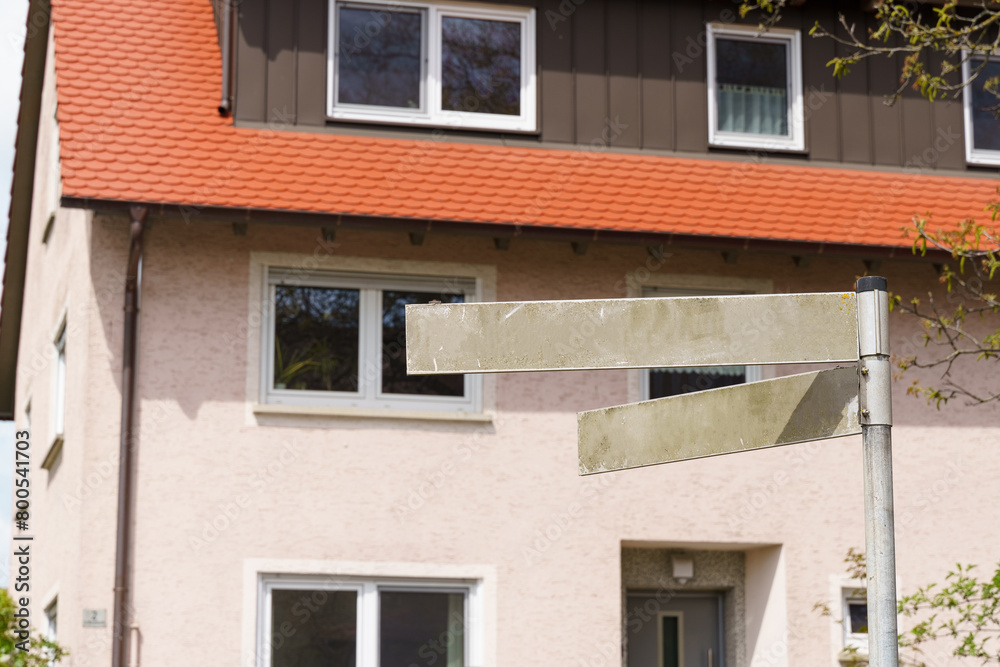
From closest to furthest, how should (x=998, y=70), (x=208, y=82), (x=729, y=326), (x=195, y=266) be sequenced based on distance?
(x=729, y=326)
(x=195, y=266)
(x=208, y=82)
(x=998, y=70)

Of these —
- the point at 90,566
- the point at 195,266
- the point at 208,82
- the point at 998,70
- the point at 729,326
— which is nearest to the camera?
the point at 729,326

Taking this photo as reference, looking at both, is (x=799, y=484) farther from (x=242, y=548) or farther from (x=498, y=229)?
(x=242, y=548)

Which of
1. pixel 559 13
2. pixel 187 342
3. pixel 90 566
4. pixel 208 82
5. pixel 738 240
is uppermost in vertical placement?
pixel 559 13

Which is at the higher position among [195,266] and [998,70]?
[998,70]

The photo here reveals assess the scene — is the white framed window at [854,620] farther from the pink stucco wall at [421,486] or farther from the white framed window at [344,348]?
the white framed window at [344,348]

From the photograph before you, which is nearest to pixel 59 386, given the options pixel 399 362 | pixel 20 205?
pixel 399 362

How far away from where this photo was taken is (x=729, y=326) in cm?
365

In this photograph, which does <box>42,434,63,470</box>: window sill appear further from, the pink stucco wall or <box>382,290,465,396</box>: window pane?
<box>382,290,465,396</box>: window pane

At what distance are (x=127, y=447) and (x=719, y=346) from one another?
7.41 m

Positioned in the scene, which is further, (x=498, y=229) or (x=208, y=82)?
(x=208, y=82)

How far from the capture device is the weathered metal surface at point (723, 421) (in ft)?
11.7

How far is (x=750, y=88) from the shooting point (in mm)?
12602

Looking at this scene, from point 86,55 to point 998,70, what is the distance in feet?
26.5

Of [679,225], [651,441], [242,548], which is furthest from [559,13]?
[651,441]
